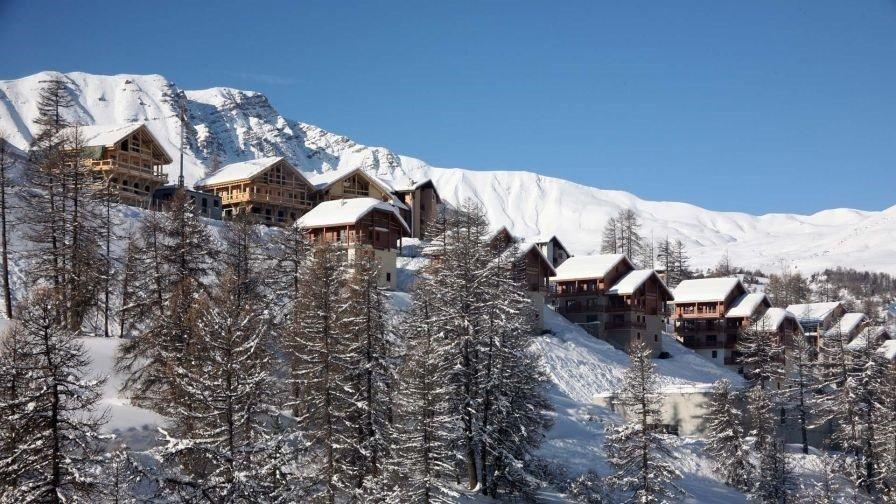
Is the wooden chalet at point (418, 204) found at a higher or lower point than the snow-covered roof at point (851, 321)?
higher

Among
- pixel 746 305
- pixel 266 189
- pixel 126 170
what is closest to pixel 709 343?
pixel 746 305

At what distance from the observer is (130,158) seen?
84188 mm

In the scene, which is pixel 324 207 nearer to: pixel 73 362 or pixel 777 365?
pixel 777 365

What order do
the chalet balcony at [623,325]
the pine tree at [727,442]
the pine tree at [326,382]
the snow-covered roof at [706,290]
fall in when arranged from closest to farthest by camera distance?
the pine tree at [326,382] < the pine tree at [727,442] < the chalet balcony at [623,325] < the snow-covered roof at [706,290]

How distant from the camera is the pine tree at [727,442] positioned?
5469cm

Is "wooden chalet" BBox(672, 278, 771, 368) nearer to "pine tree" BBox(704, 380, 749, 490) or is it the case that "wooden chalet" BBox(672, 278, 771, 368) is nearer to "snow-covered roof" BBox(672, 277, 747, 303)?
"snow-covered roof" BBox(672, 277, 747, 303)

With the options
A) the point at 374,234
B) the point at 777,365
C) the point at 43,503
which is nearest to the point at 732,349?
the point at 777,365

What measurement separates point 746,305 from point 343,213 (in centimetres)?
4429

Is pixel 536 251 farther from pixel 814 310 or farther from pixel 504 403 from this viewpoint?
pixel 814 310

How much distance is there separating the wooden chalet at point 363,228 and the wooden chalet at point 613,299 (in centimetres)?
1964

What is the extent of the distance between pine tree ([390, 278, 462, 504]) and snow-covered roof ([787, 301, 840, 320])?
81434mm

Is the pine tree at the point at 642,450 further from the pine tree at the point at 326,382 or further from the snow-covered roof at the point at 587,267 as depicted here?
the snow-covered roof at the point at 587,267

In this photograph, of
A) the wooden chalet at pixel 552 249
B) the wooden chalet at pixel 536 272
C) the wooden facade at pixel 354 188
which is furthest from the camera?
the wooden chalet at pixel 552 249

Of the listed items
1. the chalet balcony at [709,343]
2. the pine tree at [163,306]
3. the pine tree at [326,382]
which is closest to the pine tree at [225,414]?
the pine tree at [163,306]
